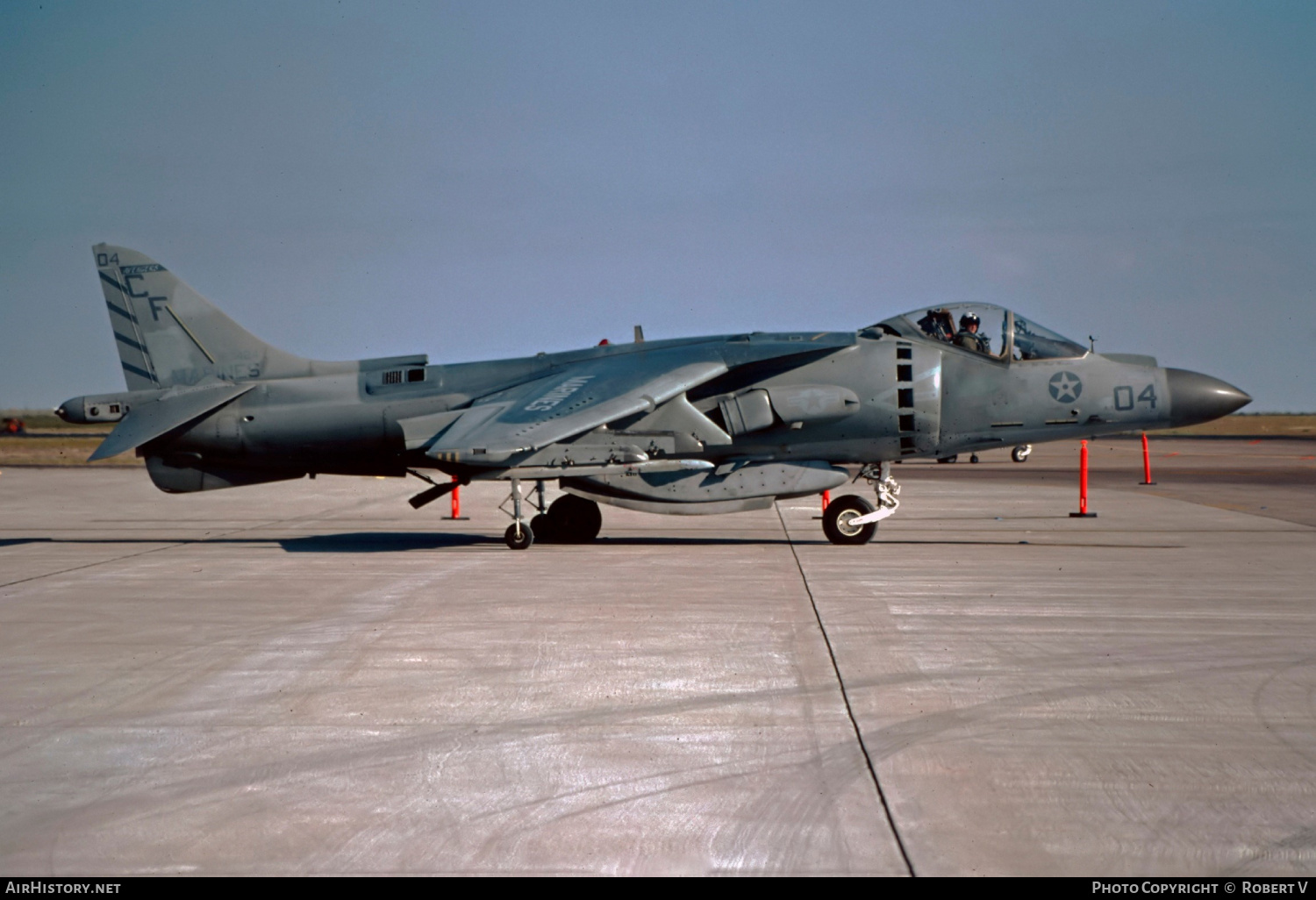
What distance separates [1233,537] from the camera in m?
14.9

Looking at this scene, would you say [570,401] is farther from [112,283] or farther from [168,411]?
[112,283]

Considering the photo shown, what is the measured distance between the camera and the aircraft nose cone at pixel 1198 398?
14.1 metres

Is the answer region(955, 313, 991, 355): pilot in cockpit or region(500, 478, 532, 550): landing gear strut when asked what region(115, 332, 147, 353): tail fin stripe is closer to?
region(500, 478, 532, 550): landing gear strut

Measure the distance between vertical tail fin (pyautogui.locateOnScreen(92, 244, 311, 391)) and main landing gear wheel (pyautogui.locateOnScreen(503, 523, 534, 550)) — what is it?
150 inches

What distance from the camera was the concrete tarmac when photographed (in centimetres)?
427

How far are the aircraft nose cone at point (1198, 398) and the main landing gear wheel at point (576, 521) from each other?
303 inches

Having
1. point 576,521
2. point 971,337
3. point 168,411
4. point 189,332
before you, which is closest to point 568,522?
point 576,521

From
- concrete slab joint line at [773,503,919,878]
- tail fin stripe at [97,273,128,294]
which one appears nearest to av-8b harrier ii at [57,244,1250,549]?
tail fin stripe at [97,273,128,294]

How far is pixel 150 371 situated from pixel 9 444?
50853mm

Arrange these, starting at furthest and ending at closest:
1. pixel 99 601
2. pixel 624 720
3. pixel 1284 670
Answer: pixel 99 601, pixel 1284 670, pixel 624 720

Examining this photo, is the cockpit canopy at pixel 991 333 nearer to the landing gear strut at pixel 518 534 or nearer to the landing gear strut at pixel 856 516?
the landing gear strut at pixel 856 516

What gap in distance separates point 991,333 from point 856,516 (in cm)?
295
